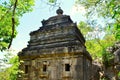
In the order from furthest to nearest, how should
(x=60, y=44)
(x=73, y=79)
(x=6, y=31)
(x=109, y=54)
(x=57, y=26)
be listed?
(x=109, y=54), (x=57, y=26), (x=60, y=44), (x=73, y=79), (x=6, y=31)

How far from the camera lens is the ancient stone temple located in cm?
1641

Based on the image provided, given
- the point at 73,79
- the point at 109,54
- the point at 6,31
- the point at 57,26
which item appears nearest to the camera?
the point at 6,31

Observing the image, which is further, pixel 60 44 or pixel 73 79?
pixel 60 44

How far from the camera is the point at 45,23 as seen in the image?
800 inches

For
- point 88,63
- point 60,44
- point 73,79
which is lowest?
point 73,79

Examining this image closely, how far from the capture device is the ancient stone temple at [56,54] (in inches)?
646

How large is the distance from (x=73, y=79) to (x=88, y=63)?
2.48 m

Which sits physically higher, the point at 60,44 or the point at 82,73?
the point at 60,44

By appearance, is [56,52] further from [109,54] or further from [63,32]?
[109,54]

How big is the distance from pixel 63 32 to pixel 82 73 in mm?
4391

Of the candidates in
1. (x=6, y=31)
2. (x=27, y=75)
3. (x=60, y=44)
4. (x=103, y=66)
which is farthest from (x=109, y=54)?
(x=6, y=31)

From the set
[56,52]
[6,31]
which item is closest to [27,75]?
[56,52]

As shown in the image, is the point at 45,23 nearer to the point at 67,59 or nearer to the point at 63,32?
the point at 63,32

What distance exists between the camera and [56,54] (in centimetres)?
1719
